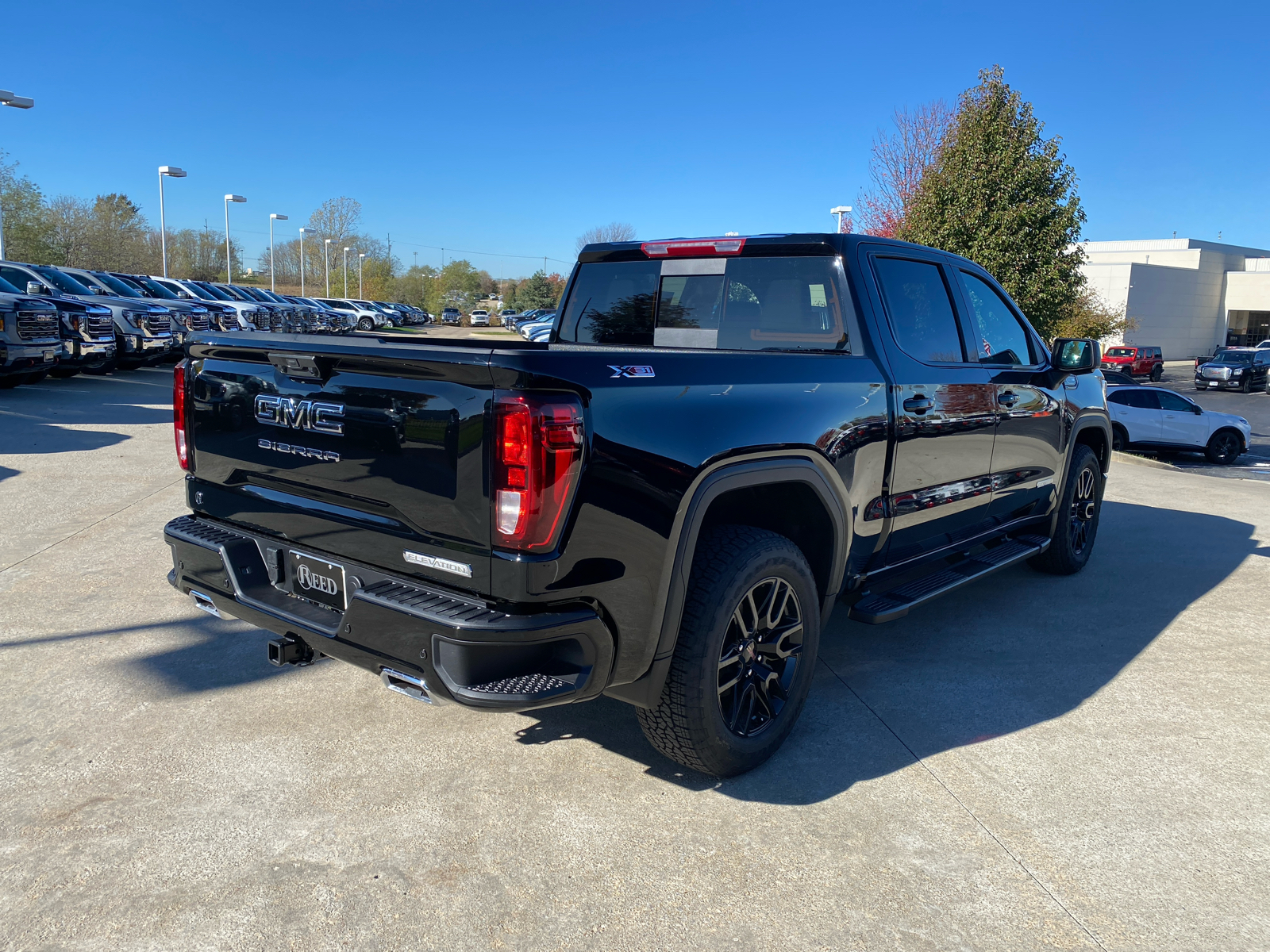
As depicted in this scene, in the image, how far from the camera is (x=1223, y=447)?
18.2 metres

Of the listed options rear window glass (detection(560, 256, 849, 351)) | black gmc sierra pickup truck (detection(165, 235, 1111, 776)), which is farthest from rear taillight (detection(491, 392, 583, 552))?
rear window glass (detection(560, 256, 849, 351))

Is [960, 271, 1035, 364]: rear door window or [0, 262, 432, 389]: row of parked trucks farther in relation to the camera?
[0, 262, 432, 389]: row of parked trucks

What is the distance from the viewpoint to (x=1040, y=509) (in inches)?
217

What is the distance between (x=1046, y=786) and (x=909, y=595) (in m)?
0.97

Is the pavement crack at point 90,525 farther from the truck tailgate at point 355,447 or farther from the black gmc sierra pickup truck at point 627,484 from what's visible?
the truck tailgate at point 355,447

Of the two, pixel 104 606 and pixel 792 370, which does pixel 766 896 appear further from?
pixel 104 606

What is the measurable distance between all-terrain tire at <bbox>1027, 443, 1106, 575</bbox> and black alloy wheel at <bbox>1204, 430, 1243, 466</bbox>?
14.3 m

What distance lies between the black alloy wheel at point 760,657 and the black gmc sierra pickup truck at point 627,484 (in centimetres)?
1

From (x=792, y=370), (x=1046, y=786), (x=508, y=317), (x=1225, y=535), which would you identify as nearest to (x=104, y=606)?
(x=792, y=370)

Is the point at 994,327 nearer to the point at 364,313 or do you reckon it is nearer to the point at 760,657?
the point at 760,657

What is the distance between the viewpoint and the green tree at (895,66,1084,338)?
17.5 m

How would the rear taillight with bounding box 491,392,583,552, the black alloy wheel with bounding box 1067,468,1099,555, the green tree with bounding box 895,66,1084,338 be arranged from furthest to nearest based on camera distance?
the green tree with bounding box 895,66,1084,338
the black alloy wheel with bounding box 1067,468,1099,555
the rear taillight with bounding box 491,392,583,552

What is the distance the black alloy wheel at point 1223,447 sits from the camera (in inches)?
714

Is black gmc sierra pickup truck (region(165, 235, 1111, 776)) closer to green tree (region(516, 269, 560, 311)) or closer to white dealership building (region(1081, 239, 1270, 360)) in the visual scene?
white dealership building (region(1081, 239, 1270, 360))
